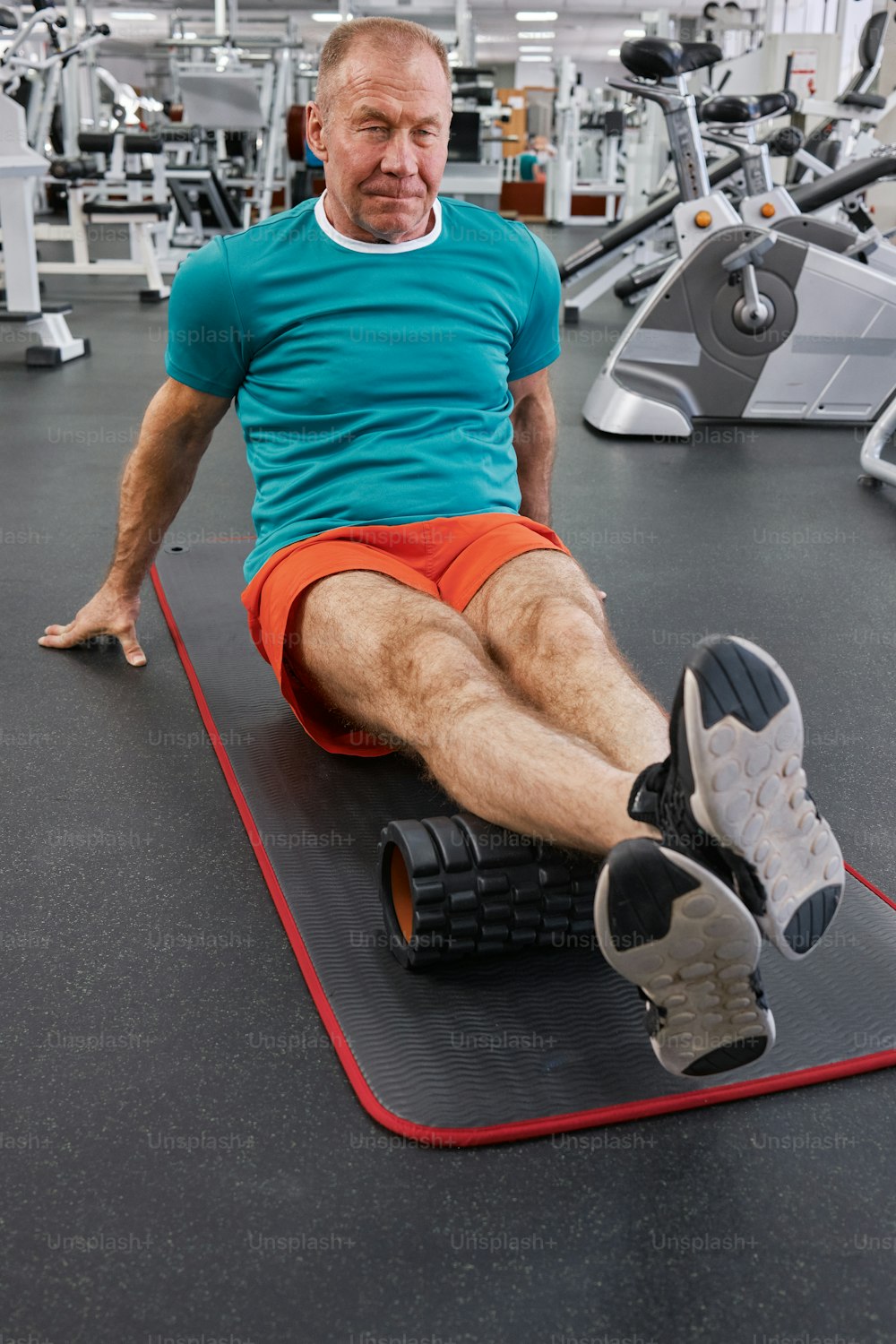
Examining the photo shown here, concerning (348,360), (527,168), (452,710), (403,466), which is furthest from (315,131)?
(527,168)

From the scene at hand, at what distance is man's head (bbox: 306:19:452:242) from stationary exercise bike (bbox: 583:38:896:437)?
234cm

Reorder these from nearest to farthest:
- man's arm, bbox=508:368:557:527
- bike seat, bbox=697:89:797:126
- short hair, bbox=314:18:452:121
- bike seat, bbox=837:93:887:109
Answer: short hair, bbox=314:18:452:121 < man's arm, bbox=508:368:557:527 < bike seat, bbox=697:89:797:126 < bike seat, bbox=837:93:887:109

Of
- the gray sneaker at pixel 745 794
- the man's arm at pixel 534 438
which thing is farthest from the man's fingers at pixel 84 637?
the gray sneaker at pixel 745 794

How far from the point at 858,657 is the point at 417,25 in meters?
1.24

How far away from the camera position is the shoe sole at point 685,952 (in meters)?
0.84

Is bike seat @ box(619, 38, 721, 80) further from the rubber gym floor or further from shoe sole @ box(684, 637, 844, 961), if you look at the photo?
shoe sole @ box(684, 637, 844, 961)

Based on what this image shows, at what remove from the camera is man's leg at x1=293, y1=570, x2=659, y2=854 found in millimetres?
1003

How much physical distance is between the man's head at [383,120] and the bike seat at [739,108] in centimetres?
289

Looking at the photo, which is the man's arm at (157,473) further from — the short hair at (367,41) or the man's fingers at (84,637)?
the short hair at (367,41)

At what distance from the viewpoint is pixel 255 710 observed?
5.73 feet

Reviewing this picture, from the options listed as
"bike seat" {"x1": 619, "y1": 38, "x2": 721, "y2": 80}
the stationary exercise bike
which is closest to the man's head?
the stationary exercise bike

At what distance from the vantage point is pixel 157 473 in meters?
1.65

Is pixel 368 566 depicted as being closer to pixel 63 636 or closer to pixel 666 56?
pixel 63 636

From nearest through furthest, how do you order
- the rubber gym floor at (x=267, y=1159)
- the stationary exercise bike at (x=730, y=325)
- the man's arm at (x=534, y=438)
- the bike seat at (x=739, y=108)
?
the rubber gym floor at (x=267, y=1159) → the man's arm at (x=534, y=438) → the stationary exercise bike at (x=730, y=325) → the bike seat at (x=739, y=108)
